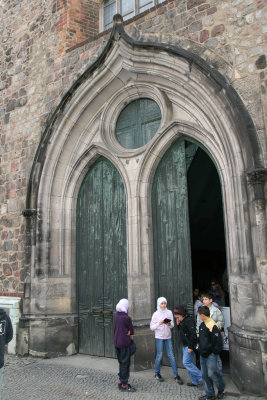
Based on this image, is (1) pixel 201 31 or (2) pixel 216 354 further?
(1) pixel 201 31

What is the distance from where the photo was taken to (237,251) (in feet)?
16.9

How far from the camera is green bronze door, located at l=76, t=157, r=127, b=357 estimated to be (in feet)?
22.7

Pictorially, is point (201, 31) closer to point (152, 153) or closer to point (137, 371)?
point (152, 153)

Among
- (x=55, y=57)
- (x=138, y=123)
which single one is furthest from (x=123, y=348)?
(x=55, y=57)

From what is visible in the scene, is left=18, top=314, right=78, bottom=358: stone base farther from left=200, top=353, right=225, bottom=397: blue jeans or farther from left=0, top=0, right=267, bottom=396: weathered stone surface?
left=200, top=353, right=225, bottom=397: blue jeans

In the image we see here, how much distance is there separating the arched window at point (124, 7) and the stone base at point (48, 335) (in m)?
6.54

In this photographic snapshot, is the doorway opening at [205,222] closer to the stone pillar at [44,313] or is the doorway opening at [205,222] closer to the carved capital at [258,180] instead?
the carved capital at [258,180]

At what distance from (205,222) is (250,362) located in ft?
18.2

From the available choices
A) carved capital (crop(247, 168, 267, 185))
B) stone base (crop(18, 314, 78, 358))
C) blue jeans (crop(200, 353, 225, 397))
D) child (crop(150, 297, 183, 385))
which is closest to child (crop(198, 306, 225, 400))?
blue jeans (crop(200, 353, 225, 397))

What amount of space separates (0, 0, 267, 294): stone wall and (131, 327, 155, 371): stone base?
2916 mm

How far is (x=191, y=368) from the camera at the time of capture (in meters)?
5.05

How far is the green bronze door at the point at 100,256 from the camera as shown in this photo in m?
6.93

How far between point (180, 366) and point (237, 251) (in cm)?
233

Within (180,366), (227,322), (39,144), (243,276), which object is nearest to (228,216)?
(243,276)
